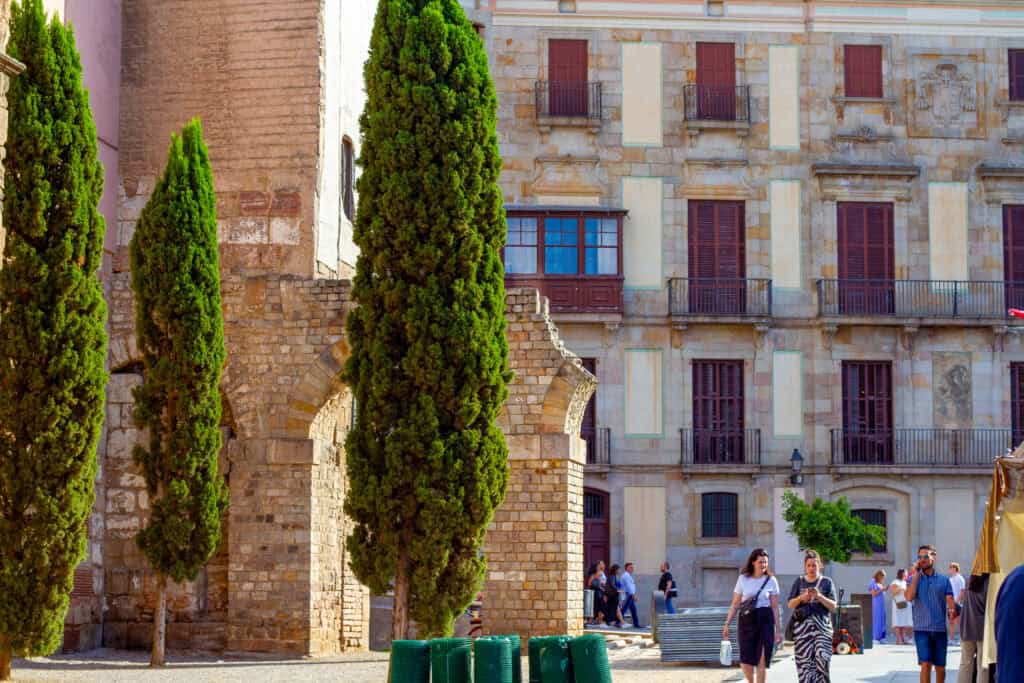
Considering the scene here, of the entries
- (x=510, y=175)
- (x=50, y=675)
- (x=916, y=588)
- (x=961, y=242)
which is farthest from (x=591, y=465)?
(x=916, y=588)

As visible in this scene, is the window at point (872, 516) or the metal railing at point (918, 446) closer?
the window at point (872, 516)

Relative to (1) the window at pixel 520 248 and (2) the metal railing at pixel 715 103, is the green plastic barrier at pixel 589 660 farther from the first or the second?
(2) the metal railing at pixel 715 103

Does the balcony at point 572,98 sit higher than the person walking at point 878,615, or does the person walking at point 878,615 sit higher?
the balcony at point 572,98

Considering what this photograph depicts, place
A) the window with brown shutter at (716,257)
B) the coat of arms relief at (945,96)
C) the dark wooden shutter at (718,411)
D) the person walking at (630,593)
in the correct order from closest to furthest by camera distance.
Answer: the person walking at (630,593) → the dark wooden shutter at (718,411) → the window with brown shutter at (716,257) → the coat of arms relief at (945,96)

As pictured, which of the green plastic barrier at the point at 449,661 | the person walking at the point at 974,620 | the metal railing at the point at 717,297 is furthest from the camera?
the metal railing at the point at 717,297

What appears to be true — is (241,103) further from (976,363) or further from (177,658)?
(976,363)

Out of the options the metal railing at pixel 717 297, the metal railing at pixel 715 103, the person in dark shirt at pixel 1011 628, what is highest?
the metal railing at pixel 715 103

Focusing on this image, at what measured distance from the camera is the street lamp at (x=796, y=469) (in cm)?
3027

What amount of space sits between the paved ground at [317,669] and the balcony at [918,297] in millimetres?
12372

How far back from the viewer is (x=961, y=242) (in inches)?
1267

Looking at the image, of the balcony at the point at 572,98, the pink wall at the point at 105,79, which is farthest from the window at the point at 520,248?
the pink wall at the point at 105,79

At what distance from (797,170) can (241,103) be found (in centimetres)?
1435

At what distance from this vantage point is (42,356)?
49.0 feet

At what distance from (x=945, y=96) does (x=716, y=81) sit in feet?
14.3
